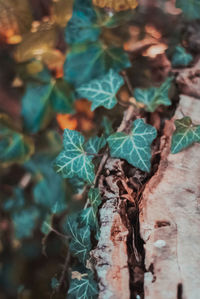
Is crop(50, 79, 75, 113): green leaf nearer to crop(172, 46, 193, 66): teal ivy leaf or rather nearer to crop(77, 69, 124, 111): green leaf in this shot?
crop(77, 69, 124, 111): green leaf

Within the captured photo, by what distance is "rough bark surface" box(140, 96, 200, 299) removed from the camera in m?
0.57

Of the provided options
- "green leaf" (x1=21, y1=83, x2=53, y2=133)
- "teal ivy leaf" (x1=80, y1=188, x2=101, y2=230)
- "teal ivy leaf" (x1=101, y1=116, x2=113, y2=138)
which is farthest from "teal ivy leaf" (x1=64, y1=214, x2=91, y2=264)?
"green leaf" (x1=21, y1=83, x2=53, y2=133)

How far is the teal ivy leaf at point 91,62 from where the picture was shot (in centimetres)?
98

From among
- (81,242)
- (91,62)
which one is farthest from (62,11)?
(81,242)

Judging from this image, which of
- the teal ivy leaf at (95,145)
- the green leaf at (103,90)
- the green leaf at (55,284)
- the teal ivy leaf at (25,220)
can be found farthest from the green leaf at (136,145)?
the teal ivy leaf at (25,220)

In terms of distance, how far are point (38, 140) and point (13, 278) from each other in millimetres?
731

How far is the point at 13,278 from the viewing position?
140cm

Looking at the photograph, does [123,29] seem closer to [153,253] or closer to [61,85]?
[61,85]

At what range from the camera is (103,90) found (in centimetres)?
88

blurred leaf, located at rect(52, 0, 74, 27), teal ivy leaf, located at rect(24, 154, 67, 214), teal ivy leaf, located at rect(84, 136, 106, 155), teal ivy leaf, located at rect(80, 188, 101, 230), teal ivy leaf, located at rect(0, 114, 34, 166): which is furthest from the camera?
teal ivy leaf, located at rect(24, 154, 67, 214)

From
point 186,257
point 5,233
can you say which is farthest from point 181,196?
point 5,233

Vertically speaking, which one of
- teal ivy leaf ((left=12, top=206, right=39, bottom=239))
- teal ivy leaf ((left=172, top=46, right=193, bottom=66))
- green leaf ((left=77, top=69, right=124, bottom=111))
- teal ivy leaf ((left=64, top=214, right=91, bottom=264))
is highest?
green leaf ((left=77, top=69, right=124, bottom=111))

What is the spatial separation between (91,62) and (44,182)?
1.95 ft

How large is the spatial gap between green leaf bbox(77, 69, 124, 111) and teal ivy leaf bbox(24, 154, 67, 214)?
0.46m
